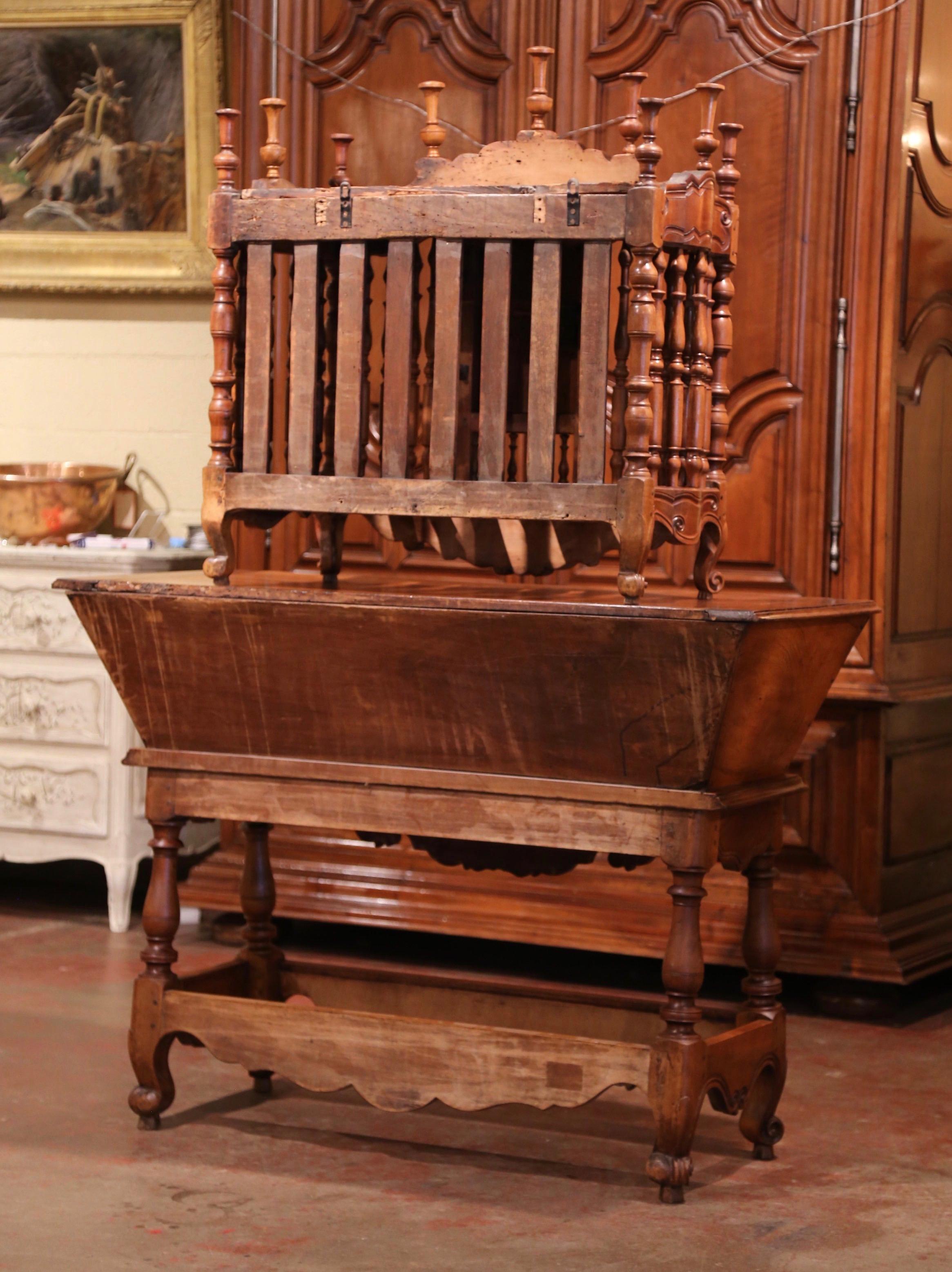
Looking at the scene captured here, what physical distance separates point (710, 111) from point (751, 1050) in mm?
1783

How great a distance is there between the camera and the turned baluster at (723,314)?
140 inches

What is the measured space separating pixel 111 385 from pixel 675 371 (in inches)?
123

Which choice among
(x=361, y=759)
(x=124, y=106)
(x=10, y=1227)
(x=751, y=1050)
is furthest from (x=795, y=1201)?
(x=124, y=106)

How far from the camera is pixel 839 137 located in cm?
461

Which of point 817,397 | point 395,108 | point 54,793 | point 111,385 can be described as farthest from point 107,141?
point 817,397

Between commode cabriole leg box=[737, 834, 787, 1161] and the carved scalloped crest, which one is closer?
the carved scalloped crest

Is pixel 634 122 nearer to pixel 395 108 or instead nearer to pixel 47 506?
pixel 395 108

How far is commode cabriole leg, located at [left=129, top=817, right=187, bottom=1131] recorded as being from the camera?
144 inches

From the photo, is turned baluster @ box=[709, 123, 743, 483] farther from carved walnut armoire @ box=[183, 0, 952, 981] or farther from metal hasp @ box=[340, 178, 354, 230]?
carved walnut armoire @ box=[183, 0, 952, 981]

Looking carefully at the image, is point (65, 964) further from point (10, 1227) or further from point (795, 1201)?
point (795, 1201)

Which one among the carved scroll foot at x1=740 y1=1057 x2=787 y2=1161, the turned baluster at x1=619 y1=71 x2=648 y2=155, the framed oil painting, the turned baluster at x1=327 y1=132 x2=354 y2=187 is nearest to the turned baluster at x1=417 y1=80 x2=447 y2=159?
the turned baluster at x1=327 y1=132 x2=354 y2=187

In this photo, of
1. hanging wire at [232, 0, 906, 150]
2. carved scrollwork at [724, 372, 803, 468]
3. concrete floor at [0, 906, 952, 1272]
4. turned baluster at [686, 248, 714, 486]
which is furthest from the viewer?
carved scrollwork at [724, 372, 803, 468]

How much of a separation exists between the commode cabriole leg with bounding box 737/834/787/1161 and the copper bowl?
9.31 ft

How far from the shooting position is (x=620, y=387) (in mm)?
3404
